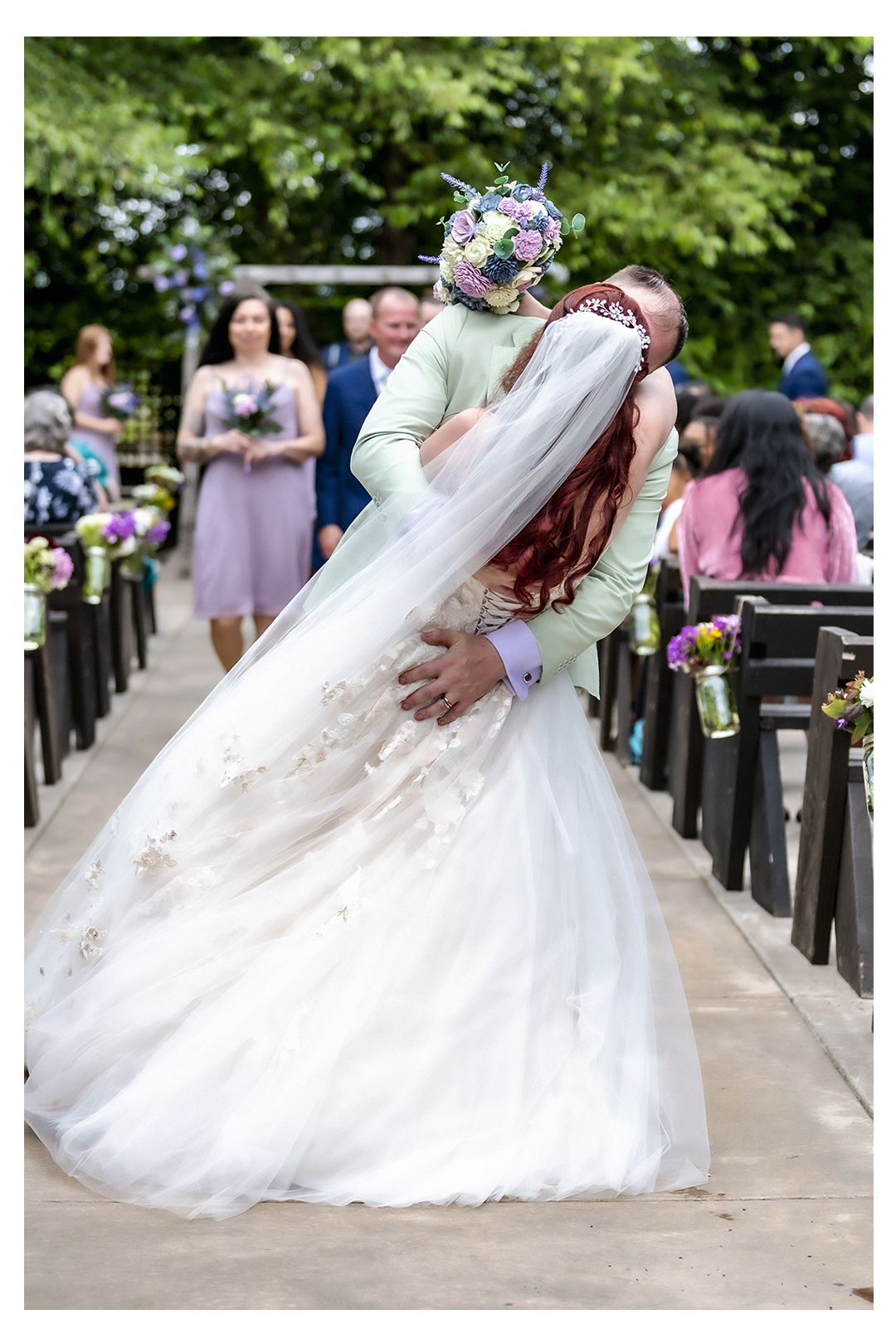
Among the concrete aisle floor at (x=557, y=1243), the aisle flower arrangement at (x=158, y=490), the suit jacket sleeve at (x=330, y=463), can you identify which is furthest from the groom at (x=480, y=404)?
the aisle flower arrangement at (x=158, y=490)

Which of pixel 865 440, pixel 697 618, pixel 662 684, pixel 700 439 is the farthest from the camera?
pixel 865 440

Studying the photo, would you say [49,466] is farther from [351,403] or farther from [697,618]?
[697,618]

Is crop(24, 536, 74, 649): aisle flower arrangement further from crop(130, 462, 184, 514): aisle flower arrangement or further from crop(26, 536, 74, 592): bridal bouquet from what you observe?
crop(130, 462, 184, 514): aisle flower arrangement

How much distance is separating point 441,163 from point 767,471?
11155mm

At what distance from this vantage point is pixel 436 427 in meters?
3.30

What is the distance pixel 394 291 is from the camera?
21.4 feet

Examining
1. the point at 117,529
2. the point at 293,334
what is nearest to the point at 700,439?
the point at 293,334

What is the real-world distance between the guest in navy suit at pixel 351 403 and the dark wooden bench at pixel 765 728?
2.18 meters

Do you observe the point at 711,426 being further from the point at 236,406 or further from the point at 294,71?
the point at 294,71

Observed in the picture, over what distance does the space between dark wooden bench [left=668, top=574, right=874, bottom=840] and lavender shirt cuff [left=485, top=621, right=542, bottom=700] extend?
2.50 meters

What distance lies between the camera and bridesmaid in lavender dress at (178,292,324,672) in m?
6.95

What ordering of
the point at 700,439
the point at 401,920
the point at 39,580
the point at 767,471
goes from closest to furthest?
the point at 401,920 < the point at 767,471 < the point at 39,580 < the point at 700,439
